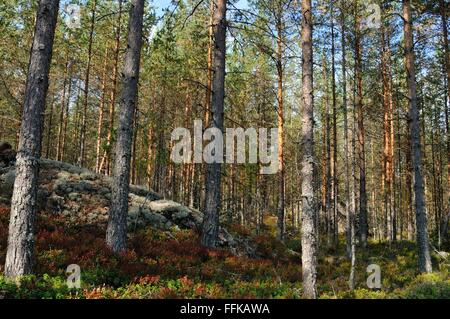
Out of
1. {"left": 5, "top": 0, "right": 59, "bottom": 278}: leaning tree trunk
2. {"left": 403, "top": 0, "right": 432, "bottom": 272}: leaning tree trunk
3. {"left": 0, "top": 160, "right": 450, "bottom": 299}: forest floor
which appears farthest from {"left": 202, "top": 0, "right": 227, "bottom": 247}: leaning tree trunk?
{"left": 403, "top": 0, "right": 432, "bottom": 272}: leaning tree trunk

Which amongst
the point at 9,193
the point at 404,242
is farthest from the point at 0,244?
the point at 404,242

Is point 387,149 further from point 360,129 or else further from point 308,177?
point 308,177

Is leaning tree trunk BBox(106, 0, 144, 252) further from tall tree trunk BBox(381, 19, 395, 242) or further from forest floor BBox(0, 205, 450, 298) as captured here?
tall tree trunk BBox(381, 19, 395, 242)

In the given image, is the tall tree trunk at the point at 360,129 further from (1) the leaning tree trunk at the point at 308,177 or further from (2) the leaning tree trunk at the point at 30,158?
(2) the leaning tree trunk at the point at 30,158

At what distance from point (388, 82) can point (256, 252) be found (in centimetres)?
1611

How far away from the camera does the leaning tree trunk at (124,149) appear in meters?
9.34

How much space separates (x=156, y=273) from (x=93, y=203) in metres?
5.31

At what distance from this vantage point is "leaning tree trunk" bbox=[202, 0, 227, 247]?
1146 centimetres

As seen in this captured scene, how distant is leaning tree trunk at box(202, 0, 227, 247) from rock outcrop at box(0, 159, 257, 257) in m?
1.84

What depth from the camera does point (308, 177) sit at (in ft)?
25.3

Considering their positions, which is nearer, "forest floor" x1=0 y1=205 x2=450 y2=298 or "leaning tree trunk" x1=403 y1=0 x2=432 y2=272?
"forest floor" x1=0 y1=205 x2=450 y2=298

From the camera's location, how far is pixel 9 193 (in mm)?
12305

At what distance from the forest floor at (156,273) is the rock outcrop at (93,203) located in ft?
1.98

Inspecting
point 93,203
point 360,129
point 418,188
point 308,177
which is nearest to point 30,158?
point 308,177
